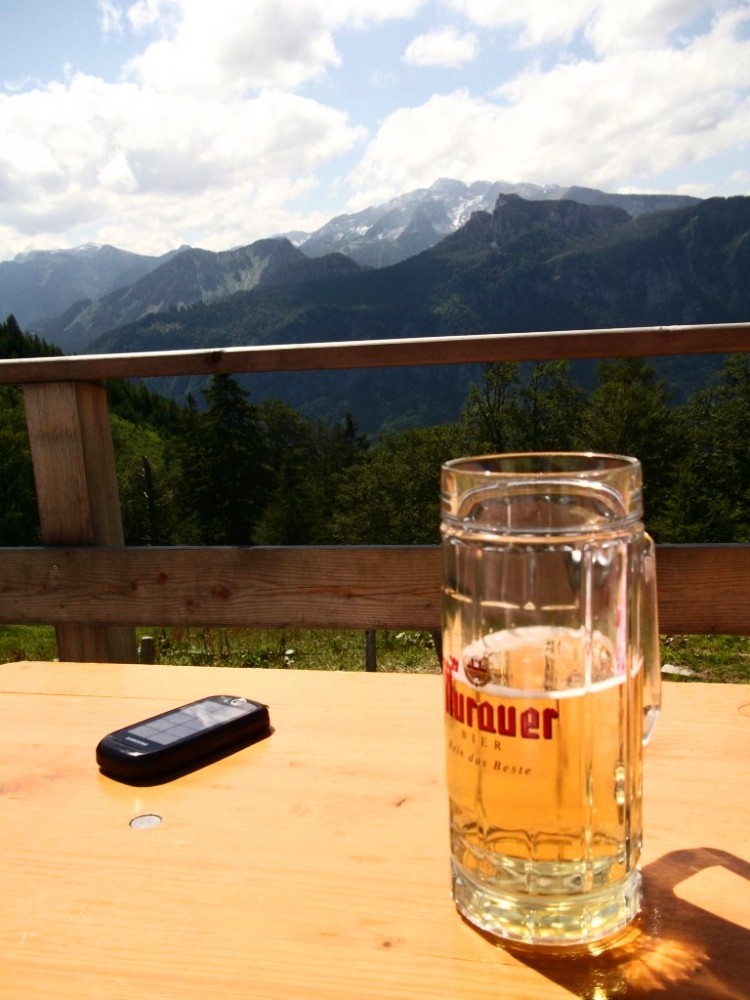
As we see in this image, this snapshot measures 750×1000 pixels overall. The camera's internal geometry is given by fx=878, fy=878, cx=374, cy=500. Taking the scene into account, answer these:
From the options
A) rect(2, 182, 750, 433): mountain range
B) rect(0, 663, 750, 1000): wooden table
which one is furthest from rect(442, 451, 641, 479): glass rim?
rect(2, 182, 750, 433): mountain range

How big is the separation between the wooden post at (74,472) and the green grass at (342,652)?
2.49 meters

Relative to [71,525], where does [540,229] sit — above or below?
above

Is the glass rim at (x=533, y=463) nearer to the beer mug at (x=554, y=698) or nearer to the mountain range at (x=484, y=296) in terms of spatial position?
the beer mug at (x=554, y=698)

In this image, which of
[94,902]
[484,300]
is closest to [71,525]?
[94,902]

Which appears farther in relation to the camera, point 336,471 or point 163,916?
point 336,471

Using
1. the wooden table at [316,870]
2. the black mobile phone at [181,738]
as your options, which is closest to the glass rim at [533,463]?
the wooden table at [316,870]

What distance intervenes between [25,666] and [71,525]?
1088 mm

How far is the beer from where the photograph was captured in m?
0.48

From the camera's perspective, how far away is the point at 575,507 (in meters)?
0.51

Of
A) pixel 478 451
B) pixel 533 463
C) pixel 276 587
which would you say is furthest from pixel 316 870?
pixel 478 451

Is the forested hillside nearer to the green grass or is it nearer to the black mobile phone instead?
the black mobile phone

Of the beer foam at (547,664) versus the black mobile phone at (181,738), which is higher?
the beer foam at (547,664)

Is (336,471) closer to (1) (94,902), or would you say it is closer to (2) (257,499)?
(2) (257,499)

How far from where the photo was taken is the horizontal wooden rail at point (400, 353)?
6.02 ft
